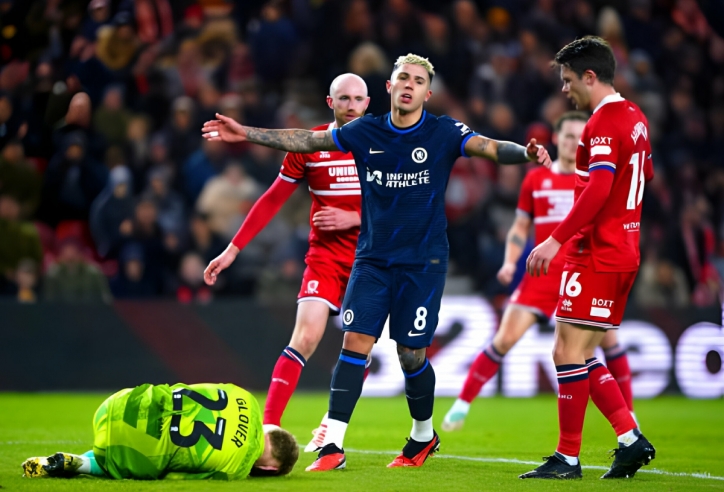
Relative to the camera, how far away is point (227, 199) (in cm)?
Result: 1335

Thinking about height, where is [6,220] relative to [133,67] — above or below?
below

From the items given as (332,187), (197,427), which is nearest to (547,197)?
(332,187)

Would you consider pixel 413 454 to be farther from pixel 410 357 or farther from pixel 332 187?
pixel 332 187

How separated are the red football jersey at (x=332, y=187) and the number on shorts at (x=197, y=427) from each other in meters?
2.12

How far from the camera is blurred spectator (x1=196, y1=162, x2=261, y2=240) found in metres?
13.2

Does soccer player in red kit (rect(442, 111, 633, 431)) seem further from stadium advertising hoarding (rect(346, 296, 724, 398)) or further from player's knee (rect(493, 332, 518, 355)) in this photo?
stadium advertising hoarding (rect(346, 296, 724, 398))

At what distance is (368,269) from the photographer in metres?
6.14

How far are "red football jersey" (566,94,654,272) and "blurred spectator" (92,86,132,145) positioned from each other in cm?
890

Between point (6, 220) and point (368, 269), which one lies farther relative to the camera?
point (6, 220)

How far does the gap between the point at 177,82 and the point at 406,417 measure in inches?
255

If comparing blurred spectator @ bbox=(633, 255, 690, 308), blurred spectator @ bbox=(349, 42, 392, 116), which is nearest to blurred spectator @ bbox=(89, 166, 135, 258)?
blurred spectator @ bbox=(349, 42, 392, 116)

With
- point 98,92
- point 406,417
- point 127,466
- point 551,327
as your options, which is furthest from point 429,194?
point 98,92

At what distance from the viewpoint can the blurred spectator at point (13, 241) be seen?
1240 centimetres

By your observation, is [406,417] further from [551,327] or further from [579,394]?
[579,394]
